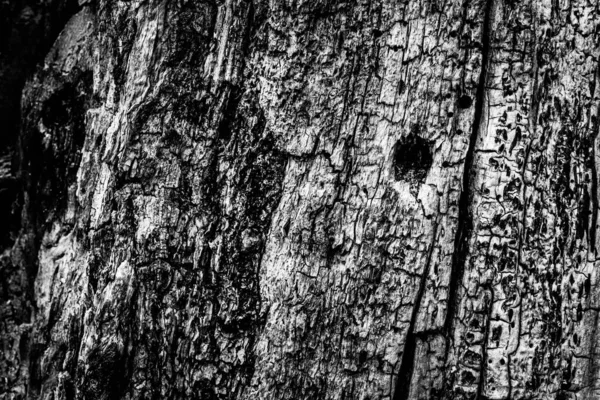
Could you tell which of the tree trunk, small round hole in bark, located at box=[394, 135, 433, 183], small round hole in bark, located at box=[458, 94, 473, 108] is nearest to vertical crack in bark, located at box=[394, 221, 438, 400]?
the tree trunk

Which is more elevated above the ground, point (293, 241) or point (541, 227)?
point (541, 227)

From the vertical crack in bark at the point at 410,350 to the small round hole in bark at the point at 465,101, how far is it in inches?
15.6

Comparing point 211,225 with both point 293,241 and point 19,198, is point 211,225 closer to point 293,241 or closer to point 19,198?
point 293,241

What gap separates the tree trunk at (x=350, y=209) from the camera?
1878mm

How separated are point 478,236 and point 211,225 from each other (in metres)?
0.88

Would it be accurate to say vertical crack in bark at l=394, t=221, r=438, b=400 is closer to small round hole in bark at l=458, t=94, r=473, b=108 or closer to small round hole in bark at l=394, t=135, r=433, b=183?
small round hole in bark at l=394, t=135, r=433, b=183

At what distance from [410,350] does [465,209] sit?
1.63 ft

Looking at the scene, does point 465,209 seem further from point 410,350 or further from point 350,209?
point 410,350

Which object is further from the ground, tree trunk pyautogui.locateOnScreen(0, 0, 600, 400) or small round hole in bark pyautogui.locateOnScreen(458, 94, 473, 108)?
small round hole in bark pyautogui.locateOnScreen(458, 94, 473, 108)

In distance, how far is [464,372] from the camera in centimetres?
186

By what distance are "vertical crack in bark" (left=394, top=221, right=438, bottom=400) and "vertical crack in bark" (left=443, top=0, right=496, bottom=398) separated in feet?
0.26

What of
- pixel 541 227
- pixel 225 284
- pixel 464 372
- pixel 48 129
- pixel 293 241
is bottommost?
pixel 464 372

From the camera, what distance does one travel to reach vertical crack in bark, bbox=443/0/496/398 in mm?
1893

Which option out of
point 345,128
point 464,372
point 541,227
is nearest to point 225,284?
point 345,128
